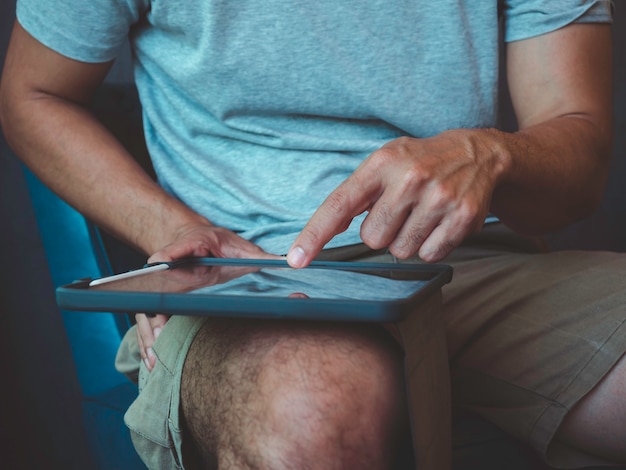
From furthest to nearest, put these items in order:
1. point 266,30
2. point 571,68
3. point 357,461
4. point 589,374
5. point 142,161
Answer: point 142,161, point 571,68, point 266,30, point 589,374, point 357,461

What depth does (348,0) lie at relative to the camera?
0.90m

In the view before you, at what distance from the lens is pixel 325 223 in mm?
602

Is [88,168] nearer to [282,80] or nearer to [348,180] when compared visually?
[282,80]

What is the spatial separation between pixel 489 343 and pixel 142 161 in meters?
0.62

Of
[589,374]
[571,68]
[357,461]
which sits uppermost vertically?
[571,68]

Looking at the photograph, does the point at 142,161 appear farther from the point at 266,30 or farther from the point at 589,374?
the point at 589,374

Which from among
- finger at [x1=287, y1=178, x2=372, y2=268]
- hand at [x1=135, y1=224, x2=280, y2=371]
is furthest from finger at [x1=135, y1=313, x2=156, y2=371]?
finger at [x1=287, y1=178, x2=372, y2=268]

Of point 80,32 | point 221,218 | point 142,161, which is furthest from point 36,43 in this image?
point 221,218

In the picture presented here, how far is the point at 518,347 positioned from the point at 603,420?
4.4 inches

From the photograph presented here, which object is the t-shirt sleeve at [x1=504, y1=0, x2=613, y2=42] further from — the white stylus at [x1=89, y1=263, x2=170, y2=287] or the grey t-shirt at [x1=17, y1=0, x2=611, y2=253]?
the white stylus at [x1=89, y1=263, x2=170, y2=287]

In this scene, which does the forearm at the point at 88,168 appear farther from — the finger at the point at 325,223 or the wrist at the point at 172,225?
the finger at the point at 325,223

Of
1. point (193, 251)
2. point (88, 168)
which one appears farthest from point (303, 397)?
point (88, 168)

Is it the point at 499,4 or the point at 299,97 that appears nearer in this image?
the point at 299,97

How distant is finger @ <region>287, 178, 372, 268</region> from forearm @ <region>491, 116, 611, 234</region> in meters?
0.20
